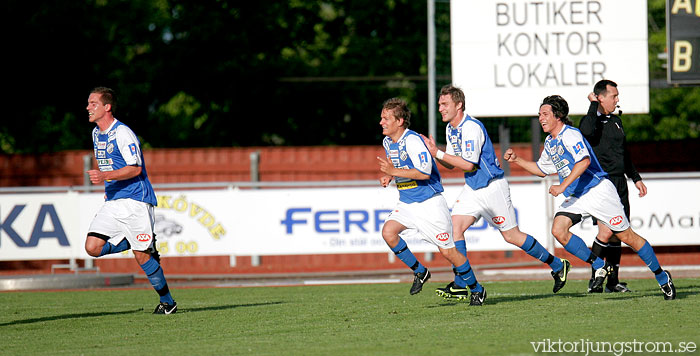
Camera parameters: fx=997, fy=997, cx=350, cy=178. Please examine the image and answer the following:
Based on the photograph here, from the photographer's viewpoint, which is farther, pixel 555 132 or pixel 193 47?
pixel 193 47

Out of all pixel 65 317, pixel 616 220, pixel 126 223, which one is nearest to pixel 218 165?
pixel 65 317

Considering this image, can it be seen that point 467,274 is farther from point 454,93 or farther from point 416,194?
point 454,93

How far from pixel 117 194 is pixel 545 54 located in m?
Result: 9.51

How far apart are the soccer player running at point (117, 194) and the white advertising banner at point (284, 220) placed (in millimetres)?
6889

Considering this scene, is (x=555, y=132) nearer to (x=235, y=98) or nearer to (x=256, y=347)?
(x=256, y=347)

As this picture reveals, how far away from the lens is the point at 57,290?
13688 mm

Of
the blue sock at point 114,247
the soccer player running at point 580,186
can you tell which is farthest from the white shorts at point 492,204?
the blue sock at point 114,247

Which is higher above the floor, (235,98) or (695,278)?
(235,98)

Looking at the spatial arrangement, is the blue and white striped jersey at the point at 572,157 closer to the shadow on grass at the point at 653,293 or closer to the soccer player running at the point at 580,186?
the soccer player running at the point at 580,186

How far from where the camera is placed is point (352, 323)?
8.42 m

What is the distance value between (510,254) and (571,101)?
296 centimetres

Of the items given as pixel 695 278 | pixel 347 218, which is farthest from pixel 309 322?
pixel 347 218

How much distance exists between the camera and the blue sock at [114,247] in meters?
9.14

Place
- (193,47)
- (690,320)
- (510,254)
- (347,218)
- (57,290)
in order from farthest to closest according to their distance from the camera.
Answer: (193,47)
(510,254)
(347,218)
(57,290)
(690,320)
